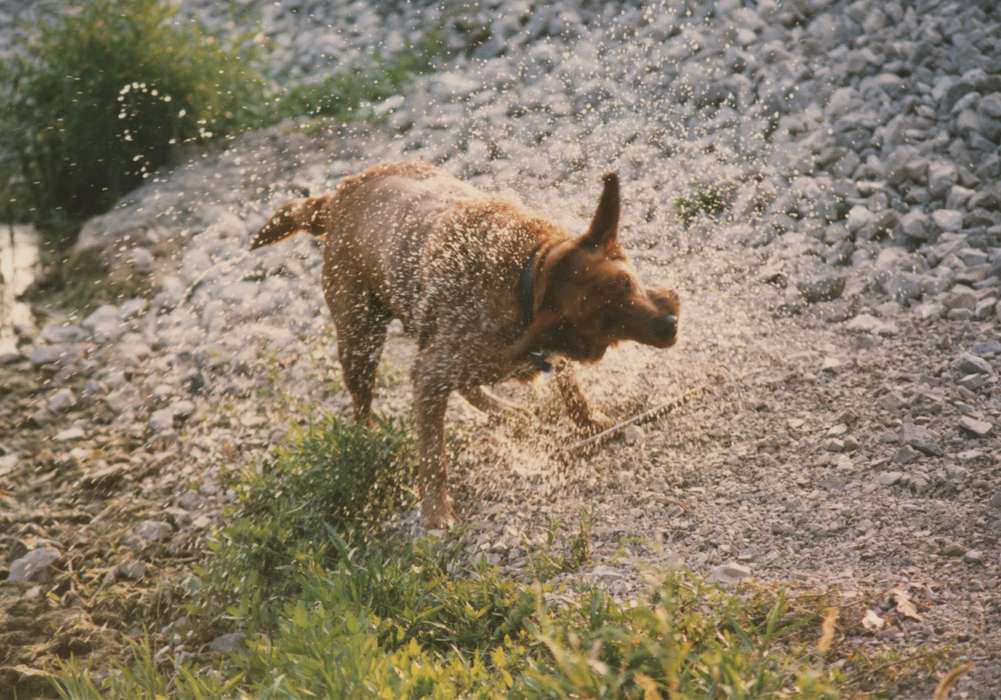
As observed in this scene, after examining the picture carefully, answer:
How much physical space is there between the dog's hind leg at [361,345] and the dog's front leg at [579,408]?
2.72ft

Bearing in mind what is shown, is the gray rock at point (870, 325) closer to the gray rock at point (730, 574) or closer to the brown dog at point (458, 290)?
the brown dog at point (458, 290)

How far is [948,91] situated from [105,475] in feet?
15.2

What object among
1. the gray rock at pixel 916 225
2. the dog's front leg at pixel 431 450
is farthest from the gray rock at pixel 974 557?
the gray rock at pixel 916 225

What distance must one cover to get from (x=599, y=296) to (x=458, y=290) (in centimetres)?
62

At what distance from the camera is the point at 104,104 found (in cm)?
649

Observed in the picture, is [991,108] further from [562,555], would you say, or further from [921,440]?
[562,555]

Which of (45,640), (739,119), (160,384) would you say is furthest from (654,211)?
(45,640)

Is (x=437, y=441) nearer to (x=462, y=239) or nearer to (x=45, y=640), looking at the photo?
(x=462, y=239)

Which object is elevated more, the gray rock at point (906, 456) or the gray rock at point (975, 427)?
the gray rock at point (975, 427)

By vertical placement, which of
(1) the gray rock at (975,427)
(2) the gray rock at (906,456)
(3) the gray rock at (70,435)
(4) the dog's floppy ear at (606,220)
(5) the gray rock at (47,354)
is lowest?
(3) the gray rock at (70,435)

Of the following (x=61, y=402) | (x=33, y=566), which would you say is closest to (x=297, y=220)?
(x=61, y=402)

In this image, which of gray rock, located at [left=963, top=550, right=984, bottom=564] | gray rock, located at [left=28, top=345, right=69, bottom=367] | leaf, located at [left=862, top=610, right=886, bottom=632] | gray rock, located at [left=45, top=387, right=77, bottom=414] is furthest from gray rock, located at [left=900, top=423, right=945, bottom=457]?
gray rock, located at [left=28, top=345, right=69, bottom=367]

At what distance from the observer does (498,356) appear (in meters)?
3.89

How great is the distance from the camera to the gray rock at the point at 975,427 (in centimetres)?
357
